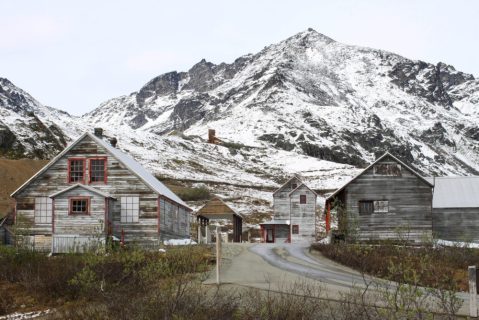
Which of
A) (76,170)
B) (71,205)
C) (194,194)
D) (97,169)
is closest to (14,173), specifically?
(194,194)

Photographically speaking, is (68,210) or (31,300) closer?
(31,300)

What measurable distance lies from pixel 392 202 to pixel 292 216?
24.2 metres

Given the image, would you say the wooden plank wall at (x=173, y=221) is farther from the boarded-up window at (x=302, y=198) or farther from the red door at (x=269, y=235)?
the boarded-up window at (x=302, y=198)

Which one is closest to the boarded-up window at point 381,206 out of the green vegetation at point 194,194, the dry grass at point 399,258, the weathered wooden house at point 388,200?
the weathered wooden house at point 388,200

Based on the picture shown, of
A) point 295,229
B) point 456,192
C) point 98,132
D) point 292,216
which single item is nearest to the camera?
point 98,132

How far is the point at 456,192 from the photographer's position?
2083 inches

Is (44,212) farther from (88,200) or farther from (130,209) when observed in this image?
(130,209)

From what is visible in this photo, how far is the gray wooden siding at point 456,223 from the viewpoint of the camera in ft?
167

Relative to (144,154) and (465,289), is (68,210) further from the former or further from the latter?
(144,154)

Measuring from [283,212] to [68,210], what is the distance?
36283mm

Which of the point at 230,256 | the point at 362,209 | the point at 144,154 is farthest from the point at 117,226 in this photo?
the point at 144,154

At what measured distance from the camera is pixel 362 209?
5053 centimetres

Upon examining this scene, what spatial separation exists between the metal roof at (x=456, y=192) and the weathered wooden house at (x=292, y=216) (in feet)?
67.9

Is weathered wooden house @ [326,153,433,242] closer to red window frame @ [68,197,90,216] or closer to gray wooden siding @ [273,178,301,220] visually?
red window frame @ [68,197,90,216]
